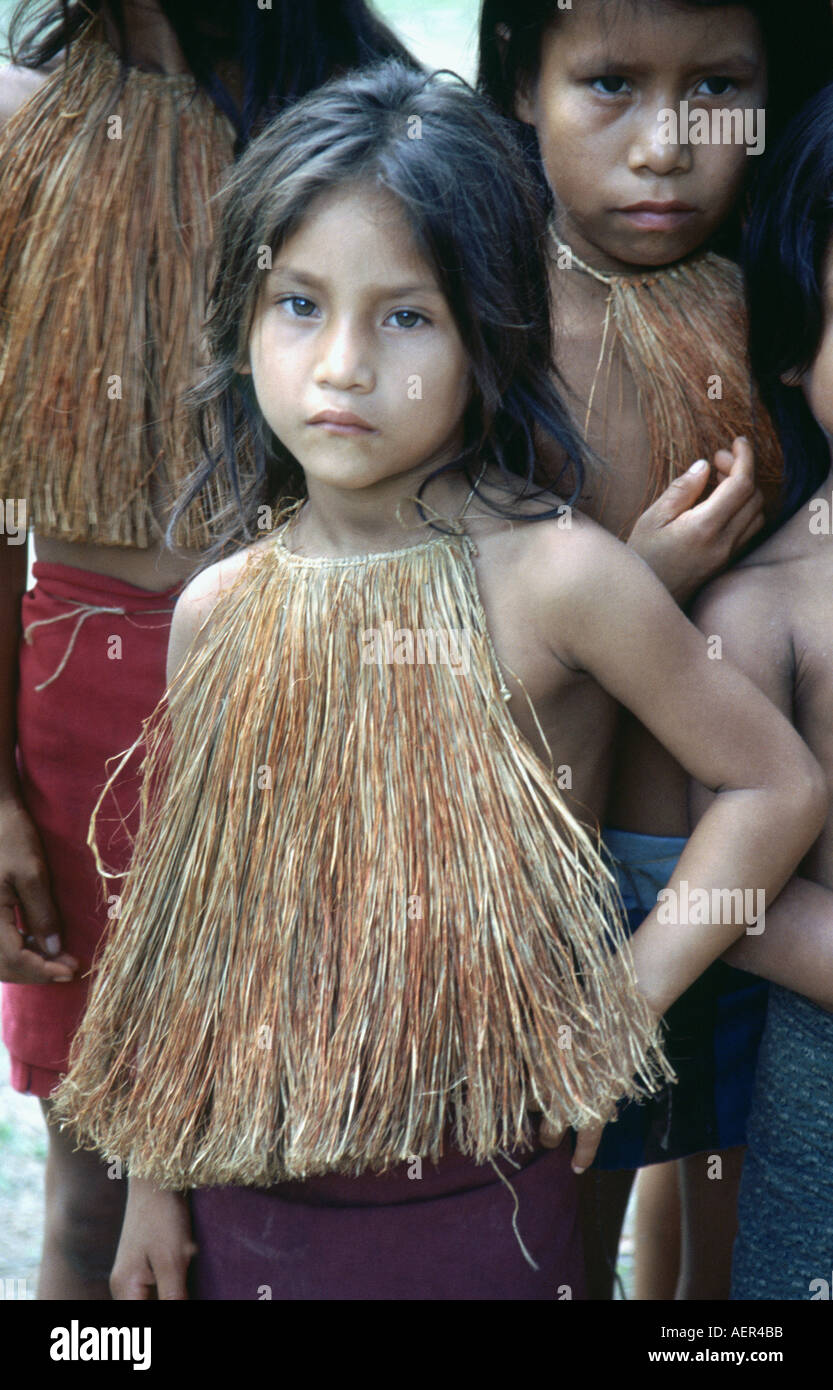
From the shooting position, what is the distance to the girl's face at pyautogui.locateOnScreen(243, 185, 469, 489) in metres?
1.27

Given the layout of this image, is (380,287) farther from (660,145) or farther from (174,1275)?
(174,1275)

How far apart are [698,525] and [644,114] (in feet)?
1.42

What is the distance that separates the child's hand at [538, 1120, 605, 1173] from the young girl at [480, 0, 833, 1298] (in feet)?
0.82

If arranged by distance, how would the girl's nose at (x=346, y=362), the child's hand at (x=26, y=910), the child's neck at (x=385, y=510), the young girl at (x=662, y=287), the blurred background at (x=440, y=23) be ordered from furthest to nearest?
the blurred background at (x=440, y=23) → the child's hand at (x=26, y=910) → the young girl at (x=662, y=287) → the child's neck at (x=385, y=510) → the girl's nose at (x=346, y=362)

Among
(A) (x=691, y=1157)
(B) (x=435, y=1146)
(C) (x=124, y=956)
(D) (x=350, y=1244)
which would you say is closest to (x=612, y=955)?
(B) (x=435, y=1146)

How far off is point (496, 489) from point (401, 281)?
0.73 ft

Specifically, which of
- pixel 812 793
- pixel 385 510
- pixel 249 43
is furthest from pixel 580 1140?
pixel 249 43

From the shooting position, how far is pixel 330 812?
1316mm

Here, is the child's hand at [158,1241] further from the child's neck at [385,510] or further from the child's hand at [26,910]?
the child's neck at [385,510]

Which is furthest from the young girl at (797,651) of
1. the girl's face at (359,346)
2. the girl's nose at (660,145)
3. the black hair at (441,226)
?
the girl's face at (359,346)

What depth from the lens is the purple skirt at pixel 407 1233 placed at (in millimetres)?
1328

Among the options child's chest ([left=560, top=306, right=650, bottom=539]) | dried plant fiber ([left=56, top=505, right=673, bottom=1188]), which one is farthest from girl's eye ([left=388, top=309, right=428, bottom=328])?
child's chest ([left=560, top=306, right=650, bottom=539])

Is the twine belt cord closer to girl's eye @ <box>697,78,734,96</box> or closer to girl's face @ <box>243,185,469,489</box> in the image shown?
girl's face @ <box>243,185,469,489</box>

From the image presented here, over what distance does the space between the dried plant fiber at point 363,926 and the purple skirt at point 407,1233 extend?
0.05 meters
